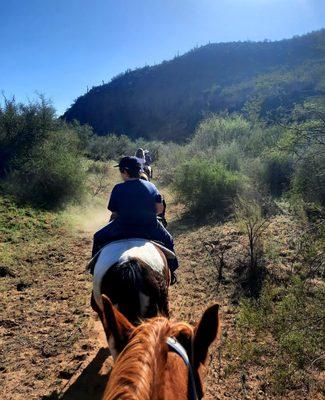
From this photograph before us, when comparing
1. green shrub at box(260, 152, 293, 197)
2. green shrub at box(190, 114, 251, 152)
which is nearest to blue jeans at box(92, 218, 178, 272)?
green shrub at box(260, 152, 293, 197)

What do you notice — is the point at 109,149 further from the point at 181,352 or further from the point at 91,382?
the point at 181,352

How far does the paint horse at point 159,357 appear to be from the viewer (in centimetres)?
121

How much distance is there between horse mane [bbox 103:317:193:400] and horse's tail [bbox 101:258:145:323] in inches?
64.0

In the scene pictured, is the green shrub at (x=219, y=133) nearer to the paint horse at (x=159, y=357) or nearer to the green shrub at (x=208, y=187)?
the green shrub at (x=208, y=187)

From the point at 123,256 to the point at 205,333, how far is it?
183cm

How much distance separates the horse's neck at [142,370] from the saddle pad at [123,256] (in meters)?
2.05

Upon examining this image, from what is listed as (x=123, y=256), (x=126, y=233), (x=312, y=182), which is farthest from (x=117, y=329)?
(x=312, y=182)

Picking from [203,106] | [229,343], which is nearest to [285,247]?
[229,343]

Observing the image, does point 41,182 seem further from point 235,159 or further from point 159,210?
point 159,210

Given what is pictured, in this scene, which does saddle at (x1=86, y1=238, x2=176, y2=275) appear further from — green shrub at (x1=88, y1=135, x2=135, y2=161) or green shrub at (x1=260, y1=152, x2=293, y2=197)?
green shrub at (x1=88, y1=135, x2=135, y2=161)

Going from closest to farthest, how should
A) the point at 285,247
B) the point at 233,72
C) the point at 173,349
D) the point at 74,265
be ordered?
1. the point at 173,349
2. the point at 285,247
3. the point at 74,265
4. the point at 233,72

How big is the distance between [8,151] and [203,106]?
37.8 metres

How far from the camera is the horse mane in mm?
1164

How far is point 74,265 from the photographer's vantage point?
25.9 feet
